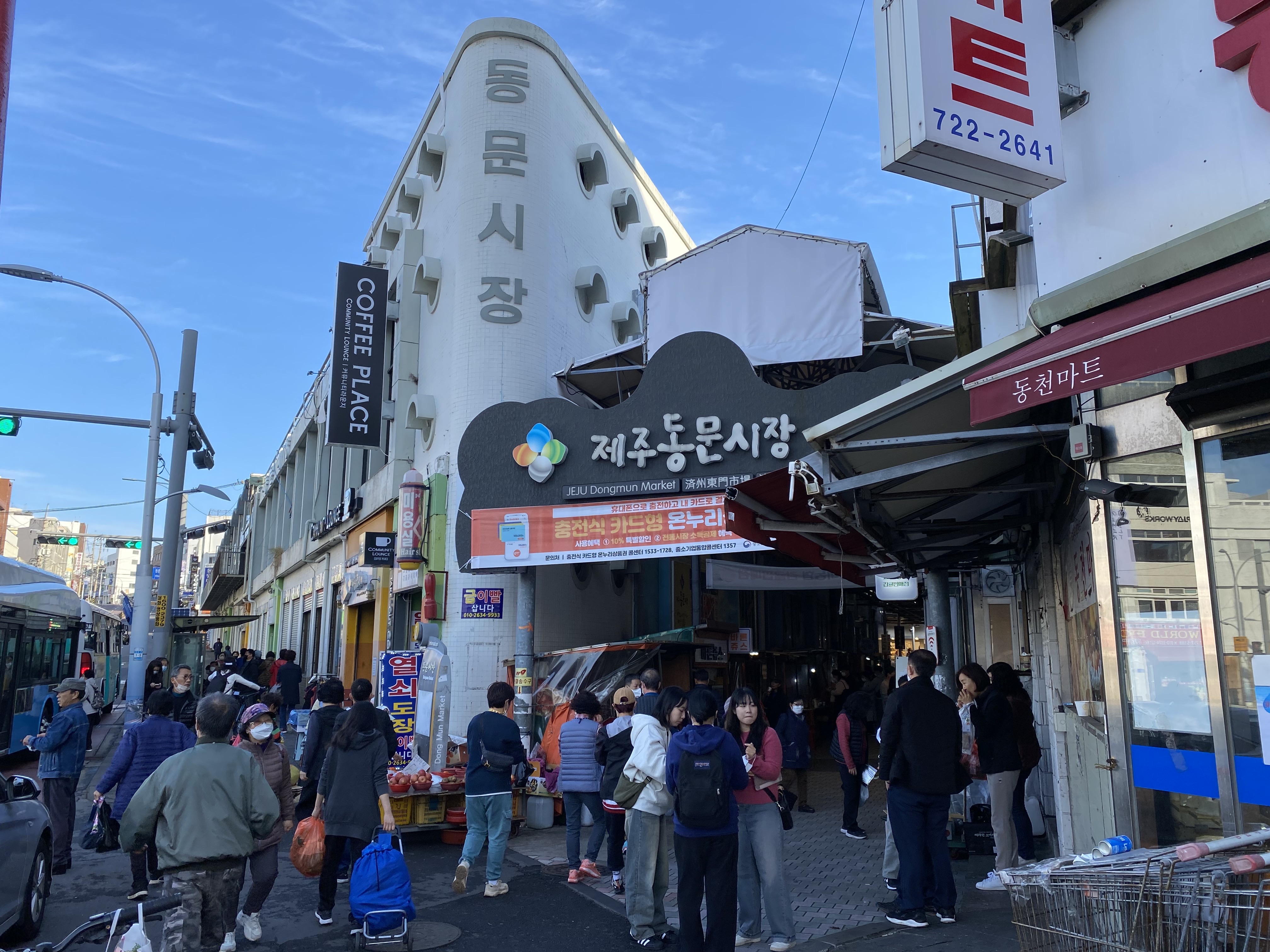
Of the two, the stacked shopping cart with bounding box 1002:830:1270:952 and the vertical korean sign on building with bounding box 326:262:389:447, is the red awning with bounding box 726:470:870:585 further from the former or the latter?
the vertical korean sign on building with bounding box 326:262:389:447

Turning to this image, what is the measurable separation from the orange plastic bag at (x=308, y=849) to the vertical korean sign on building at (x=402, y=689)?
18.1ft

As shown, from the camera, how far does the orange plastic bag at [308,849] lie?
258 inches

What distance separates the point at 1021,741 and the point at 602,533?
678 cm

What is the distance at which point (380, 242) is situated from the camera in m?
23.2

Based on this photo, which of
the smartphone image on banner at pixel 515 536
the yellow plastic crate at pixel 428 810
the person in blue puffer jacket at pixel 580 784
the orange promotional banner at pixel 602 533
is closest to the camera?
the person in blue puffer jacket at pixel 580 784

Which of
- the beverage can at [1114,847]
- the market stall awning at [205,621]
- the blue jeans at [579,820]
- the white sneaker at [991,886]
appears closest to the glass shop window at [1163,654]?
the beverage can at [1114,847]

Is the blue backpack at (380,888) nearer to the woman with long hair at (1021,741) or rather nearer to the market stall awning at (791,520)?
the market stall awning at (791,520)

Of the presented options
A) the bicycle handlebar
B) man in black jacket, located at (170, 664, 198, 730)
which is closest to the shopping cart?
the bicycle handlebar

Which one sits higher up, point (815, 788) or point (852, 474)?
point (852, 474)

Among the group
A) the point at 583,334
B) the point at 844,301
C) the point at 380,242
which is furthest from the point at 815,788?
the point at 380,242

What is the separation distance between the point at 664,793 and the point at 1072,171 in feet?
16.2

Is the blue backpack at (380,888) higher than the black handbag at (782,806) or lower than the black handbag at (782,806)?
lower

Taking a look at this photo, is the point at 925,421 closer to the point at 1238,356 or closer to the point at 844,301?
the point at 1238,356

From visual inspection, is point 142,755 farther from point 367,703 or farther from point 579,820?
point 579,820
